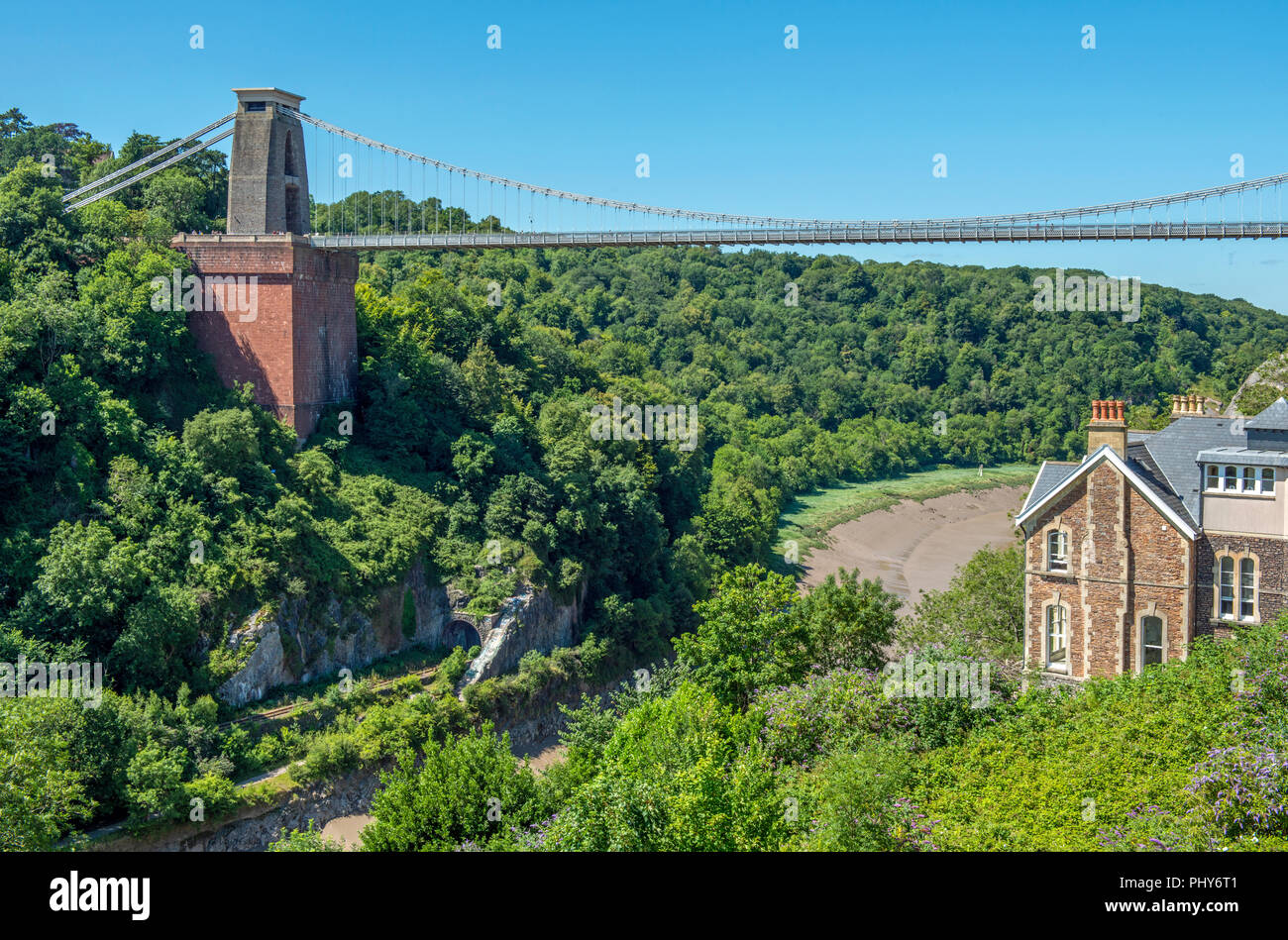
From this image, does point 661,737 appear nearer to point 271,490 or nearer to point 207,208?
point 271,490

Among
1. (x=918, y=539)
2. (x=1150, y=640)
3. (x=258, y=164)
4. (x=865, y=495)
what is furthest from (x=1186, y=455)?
(x=865, y=495)

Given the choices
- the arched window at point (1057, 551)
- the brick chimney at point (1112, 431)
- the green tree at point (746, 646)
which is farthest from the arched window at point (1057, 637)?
the green tree at point (746, 646)

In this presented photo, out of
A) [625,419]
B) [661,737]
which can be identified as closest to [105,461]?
[661,737]

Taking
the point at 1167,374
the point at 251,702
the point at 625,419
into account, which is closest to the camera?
the point at 251,702

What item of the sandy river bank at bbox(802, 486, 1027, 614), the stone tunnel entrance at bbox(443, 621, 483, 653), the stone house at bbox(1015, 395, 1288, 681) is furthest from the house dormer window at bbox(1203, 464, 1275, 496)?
the sandy river bank at bbox(802, 486, 1027, 614)

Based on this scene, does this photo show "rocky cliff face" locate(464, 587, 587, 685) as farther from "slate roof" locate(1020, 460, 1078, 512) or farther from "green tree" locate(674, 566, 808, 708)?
"slate roof" locate(1020, 460, 1078, 512)

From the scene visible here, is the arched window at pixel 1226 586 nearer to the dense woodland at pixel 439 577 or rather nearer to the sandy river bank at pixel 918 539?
the dense woodland at pixel 439 577
